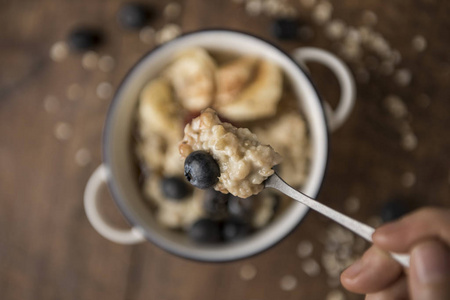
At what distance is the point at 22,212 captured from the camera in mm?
979

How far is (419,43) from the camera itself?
939 mm

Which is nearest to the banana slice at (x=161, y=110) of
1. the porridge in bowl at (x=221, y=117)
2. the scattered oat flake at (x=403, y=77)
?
the porridge in bowl at (x=221, y=117)

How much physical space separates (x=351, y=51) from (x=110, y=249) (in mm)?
620

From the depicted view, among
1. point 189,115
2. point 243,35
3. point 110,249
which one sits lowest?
point 110,249

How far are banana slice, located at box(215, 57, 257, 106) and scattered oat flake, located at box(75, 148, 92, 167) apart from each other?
0.30 meters

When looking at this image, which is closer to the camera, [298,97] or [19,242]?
[298,97]

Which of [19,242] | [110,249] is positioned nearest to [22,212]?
[19,242]

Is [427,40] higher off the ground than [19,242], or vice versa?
[427,40]

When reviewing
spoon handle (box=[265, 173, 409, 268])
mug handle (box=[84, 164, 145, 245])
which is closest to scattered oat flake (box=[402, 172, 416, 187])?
spoon handle (box=[265, 173, 409, 268])

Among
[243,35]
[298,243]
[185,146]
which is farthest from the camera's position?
[298,243]

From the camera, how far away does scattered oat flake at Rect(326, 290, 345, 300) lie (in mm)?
931

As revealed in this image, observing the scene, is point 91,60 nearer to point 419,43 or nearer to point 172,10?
point 172,10

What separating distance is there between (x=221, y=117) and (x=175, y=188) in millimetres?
148

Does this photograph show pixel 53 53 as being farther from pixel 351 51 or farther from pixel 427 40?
pixel 427 40
